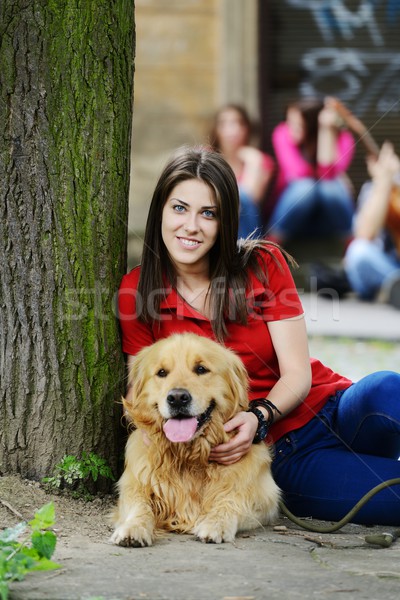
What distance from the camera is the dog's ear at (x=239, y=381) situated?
3.65m

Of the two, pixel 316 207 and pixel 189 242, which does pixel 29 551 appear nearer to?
pixel 189 242

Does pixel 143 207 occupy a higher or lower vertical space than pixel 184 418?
higher

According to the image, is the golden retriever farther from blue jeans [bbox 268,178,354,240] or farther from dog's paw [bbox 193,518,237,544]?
blue jeans [bbox 268,178,354,240]

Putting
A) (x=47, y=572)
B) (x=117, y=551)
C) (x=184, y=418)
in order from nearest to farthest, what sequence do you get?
(x=47, y=572) < (x=117, y=551) < (x=184, y=418)

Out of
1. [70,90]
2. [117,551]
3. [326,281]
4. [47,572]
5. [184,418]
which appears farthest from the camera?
[326,281]

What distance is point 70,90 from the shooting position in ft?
12.4

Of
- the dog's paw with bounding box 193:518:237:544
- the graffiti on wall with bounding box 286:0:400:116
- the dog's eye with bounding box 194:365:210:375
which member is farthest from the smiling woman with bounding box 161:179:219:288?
the graffiti on wall with bounding box 286:0:400:116

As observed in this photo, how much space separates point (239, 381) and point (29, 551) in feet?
3.54

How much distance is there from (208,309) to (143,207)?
304 inches

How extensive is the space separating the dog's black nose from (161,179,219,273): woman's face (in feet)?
2.08

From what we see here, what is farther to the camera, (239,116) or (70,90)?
(239,116)

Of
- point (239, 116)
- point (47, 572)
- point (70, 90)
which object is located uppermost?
point (239, 116)

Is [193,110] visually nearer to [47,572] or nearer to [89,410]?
[89,410]

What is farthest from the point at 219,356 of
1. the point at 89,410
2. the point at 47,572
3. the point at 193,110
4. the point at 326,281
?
the point at 193,110
